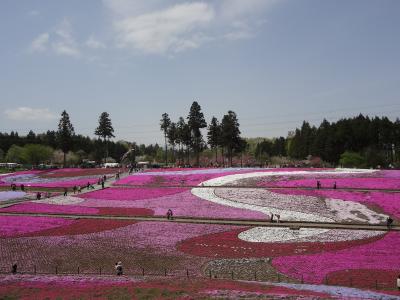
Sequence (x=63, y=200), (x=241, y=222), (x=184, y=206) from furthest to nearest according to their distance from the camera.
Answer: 1. (x=63, y=200)
2. (x=184, y=206)
3. (x=241, y=222)

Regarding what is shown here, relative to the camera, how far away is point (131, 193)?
6222 centimetres

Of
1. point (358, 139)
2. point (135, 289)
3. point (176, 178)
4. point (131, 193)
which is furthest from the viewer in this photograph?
point (358, 139)

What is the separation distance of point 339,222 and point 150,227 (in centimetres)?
1828

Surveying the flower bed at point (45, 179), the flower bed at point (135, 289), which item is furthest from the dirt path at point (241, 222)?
the flower bed at point (45, 179)

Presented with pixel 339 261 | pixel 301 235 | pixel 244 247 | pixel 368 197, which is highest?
pixel 368 197

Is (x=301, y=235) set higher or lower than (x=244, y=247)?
higher

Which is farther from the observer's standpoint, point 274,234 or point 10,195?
point 10,195

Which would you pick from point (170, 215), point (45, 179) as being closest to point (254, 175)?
point (170, 215)

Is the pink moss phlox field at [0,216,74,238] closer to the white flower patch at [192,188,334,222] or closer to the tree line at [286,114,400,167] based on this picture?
the white flower patch at [192,188,334,222]

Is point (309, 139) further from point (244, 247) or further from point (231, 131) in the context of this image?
point (244, 247)

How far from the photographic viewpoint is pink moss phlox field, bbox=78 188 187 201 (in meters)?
59.8

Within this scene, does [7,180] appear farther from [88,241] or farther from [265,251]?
[265,251]

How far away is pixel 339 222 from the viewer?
140 ft

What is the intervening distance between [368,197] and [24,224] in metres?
37.6
